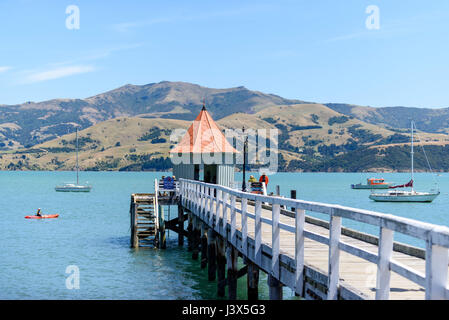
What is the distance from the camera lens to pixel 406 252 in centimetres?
1205

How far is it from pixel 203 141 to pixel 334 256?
34.1m

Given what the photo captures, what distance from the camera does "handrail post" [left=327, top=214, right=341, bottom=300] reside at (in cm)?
795

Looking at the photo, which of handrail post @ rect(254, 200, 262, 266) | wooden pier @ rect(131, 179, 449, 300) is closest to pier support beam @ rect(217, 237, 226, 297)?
wooden pier @ rect(131, 179, 449, 300)

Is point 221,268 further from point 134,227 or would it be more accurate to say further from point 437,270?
point 437,270

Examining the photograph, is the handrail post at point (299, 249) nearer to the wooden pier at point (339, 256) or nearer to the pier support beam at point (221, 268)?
the wooden pier at point (339, 256)

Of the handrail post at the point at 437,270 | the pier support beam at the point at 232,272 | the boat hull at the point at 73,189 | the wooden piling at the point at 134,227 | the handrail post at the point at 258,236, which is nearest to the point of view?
the handrail post at the point at 437,270

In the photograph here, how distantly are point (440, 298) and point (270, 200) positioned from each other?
683 cm

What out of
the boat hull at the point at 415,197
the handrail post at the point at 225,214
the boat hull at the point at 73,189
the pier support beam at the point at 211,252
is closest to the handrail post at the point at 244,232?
the handrail post at the point at 225,214

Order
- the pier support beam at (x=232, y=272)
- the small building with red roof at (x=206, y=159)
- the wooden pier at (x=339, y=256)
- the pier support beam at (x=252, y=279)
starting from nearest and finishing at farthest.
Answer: the wooden pier at (x=339, y=256) → the pier support beam at (x=252, y=279) → the pier support beam at (x=232, y=272) → the small building with red roof at (x=206, y=159)

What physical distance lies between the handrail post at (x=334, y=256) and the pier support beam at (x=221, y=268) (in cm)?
1340

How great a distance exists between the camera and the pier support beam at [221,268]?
21.3 m

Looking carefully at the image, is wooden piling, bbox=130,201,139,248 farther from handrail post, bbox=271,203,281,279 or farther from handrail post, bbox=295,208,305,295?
handrail post, bbox=295,208,305,295

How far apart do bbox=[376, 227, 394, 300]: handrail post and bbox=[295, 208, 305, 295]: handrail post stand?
3.03 meters
